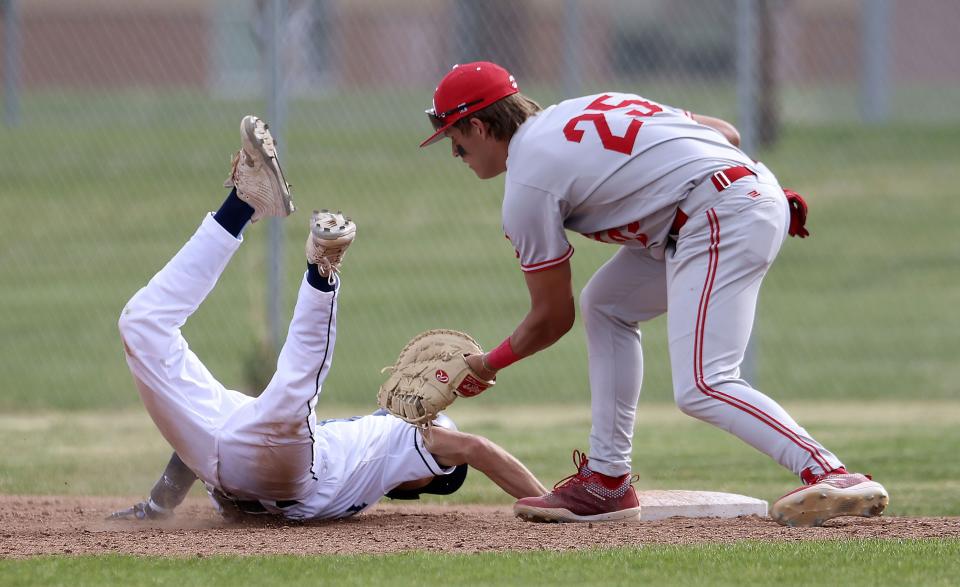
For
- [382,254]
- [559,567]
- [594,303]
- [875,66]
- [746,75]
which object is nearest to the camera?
[559,567]

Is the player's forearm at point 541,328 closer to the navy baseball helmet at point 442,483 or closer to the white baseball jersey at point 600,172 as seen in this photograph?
the white baseball jersey at point 600,172

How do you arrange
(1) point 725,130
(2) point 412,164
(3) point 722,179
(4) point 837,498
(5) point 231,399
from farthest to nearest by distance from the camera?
(2) point 412,164, (1) point 725,130, (5) point 231,399, (3) point 722,179, (4) point 837,498

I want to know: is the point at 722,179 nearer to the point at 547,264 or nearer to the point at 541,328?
the point at 547,264

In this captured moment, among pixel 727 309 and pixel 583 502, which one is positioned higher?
pixel 727 309

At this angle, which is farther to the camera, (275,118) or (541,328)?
(275,118)

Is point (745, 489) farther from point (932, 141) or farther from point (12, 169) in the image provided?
point (932, 141)

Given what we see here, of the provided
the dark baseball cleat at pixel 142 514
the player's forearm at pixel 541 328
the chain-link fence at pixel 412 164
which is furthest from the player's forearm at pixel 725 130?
the chain-link fence at pixel 412 164

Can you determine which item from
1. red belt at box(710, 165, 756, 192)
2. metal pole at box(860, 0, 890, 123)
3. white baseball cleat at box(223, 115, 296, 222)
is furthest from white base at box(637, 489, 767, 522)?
metal pole at box(860, 0, 890, 123)

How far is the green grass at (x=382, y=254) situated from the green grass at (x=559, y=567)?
5.08 m

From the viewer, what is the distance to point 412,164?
16250 mm

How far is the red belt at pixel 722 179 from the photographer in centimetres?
541

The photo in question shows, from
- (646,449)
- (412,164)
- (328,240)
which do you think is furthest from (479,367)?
(412,164)

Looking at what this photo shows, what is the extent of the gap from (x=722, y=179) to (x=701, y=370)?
2.48 ft

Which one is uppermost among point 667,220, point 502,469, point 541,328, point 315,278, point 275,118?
point 275,118
